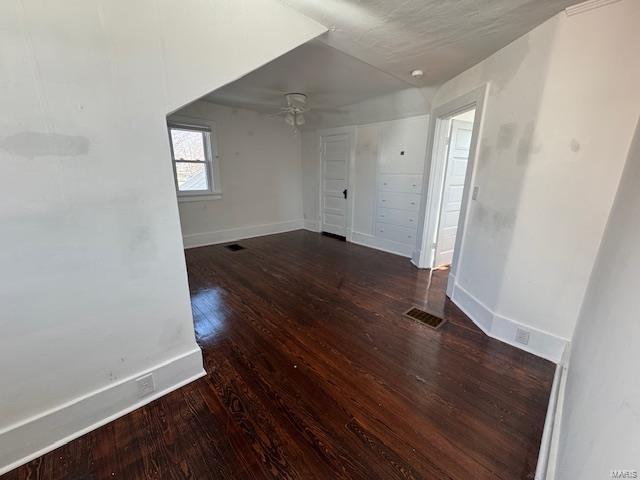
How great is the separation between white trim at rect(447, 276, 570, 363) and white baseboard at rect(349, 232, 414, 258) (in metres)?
1.61

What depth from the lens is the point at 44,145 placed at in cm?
109

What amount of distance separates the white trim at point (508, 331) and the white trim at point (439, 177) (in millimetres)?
456

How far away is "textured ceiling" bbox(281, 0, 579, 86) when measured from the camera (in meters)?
1.59

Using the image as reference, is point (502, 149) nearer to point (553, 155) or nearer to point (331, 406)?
point (553, 155)

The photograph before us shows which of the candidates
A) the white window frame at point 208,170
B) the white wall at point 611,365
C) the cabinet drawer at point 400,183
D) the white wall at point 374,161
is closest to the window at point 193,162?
the white window frame at point 208,170

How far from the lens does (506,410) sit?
59.5 inches

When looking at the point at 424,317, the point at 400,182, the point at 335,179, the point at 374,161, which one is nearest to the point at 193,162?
the point at 335,179

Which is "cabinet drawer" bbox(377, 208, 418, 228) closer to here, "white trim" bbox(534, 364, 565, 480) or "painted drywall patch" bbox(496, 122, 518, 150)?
"painted drywall patch" bbox(496, 122, 518, 150)

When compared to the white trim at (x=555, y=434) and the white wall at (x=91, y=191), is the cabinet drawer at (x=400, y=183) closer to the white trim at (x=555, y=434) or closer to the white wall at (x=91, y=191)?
the white trim at (x=555, y=434)

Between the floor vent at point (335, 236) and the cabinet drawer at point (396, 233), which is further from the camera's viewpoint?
the floor vent at point (335, 236)

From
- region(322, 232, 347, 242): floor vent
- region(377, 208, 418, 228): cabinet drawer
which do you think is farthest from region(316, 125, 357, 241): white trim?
region(377, 208, 418, 228): cabinet drawer

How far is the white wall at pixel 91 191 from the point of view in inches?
41.6

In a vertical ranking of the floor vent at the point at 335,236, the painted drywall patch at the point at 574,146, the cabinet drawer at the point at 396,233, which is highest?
the painted drywall patch at the point at 574,146

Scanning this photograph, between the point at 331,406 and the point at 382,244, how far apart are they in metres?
3.32
